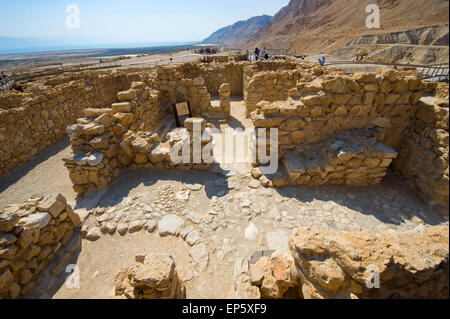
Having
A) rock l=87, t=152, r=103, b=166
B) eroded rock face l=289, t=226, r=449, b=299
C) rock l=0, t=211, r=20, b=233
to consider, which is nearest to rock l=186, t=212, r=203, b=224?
eroded rock face l=289, t=226, r=449, b=299

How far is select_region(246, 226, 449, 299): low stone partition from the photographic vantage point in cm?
194

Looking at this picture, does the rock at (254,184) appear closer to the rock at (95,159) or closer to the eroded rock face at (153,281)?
the eroded rock face at (153,281)

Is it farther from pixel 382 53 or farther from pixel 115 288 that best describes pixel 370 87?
pixel 382 53

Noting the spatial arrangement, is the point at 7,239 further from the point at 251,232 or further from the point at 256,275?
the point at 251,232

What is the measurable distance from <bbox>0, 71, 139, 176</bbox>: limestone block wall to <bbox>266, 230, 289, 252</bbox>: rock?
9.35m

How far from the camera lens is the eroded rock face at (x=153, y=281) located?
8.32 ft

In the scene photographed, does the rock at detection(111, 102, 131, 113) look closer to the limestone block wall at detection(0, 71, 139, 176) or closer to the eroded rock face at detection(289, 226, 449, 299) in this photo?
the limestone block wall at detection(0, 71, 139, 176)

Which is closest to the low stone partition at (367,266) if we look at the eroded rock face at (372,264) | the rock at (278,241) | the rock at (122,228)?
the eroded rock face at (372,264)

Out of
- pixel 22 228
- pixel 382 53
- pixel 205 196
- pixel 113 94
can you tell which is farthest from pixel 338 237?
pixel 382 53

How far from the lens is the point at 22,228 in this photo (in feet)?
10.5

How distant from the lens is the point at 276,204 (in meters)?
4.59

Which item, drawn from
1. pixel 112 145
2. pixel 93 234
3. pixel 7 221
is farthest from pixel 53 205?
pixel 112 145
